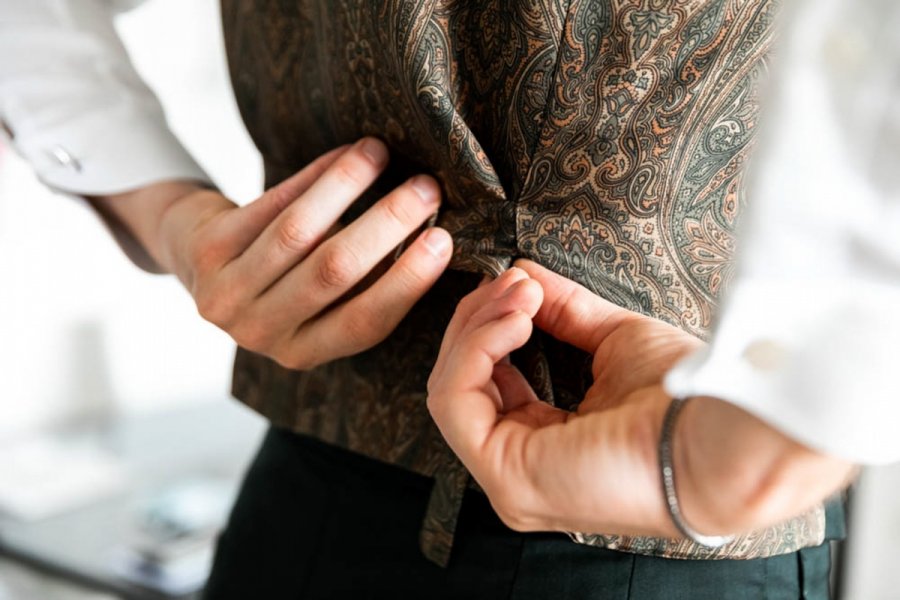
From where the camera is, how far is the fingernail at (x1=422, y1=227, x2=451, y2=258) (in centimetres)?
58

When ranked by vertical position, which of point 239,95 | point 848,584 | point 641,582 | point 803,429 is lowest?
point 848,584

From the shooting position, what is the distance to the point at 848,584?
1.71 m

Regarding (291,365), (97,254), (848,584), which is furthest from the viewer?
(97,254)

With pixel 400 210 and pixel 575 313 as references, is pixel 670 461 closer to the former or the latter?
pixel 575 313

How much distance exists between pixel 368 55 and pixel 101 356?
1.92m

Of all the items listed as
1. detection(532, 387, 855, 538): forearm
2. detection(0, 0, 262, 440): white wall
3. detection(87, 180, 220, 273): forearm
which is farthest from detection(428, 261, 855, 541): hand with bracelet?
detection(0, 0, 262, 440): white wall

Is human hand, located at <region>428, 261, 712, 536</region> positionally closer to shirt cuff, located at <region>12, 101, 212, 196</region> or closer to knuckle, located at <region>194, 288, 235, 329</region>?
knuckle, located at <region>194, 288, 235, 329</region>

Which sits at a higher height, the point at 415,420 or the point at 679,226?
the point at 679,226

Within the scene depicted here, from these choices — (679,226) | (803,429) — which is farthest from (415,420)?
(803,429)

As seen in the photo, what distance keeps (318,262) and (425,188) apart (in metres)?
0.08

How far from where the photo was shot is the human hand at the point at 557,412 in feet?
1.30

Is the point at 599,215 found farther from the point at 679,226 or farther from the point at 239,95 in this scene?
the point at 239,95

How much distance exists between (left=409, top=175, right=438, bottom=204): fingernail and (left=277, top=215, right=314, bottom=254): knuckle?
0.08m

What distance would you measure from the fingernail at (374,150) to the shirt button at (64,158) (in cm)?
29
